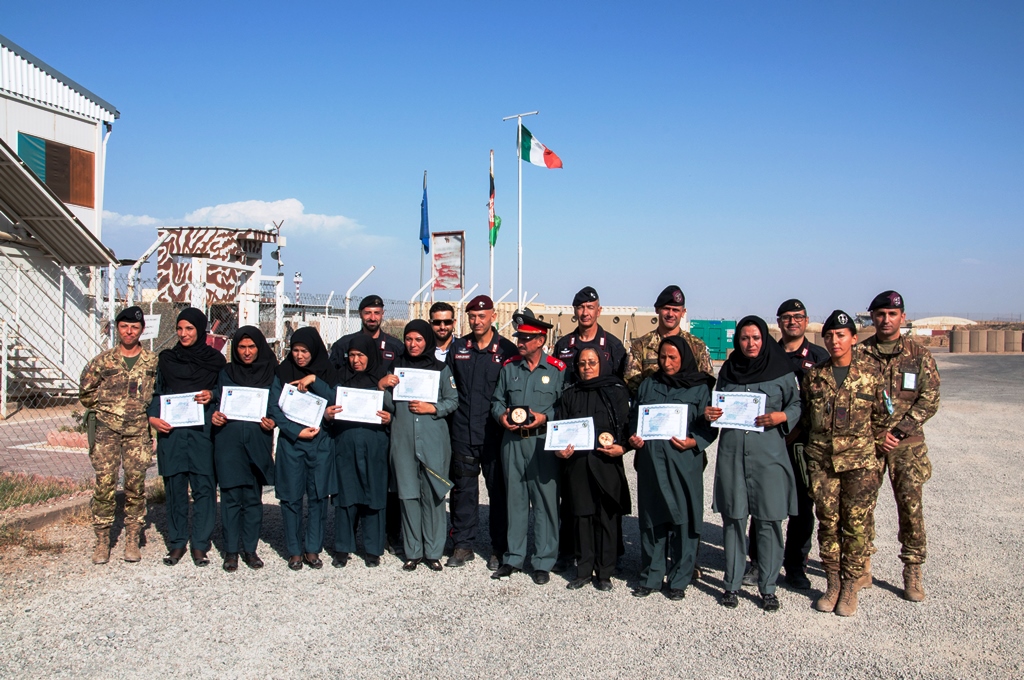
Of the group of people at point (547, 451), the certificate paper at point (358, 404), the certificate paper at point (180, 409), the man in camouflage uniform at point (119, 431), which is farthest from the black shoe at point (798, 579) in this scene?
the man in camouflage uniform at point (119, 431)

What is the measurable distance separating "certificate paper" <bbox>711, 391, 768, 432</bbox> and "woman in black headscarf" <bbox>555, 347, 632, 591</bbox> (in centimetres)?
68

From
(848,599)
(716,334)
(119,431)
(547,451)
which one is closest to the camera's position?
(848,599)

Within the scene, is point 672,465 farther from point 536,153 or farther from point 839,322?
point 536,153

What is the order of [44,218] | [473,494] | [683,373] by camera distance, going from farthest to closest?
[44,218], [473,494], [683,373]

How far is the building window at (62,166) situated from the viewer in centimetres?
1342

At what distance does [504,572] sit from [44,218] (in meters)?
10.5

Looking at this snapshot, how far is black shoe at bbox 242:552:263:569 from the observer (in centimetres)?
541

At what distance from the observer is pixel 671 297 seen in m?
5.90

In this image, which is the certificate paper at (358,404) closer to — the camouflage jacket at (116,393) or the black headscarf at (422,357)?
the black headscarf at (422,357)

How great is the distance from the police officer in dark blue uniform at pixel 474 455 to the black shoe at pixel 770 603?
1872mm

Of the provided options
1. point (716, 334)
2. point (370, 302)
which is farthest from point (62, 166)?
point (716, 334)

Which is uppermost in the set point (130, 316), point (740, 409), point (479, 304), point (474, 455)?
point (479, 304)

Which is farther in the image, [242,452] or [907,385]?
[242,452]

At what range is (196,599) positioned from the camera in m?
4.77
